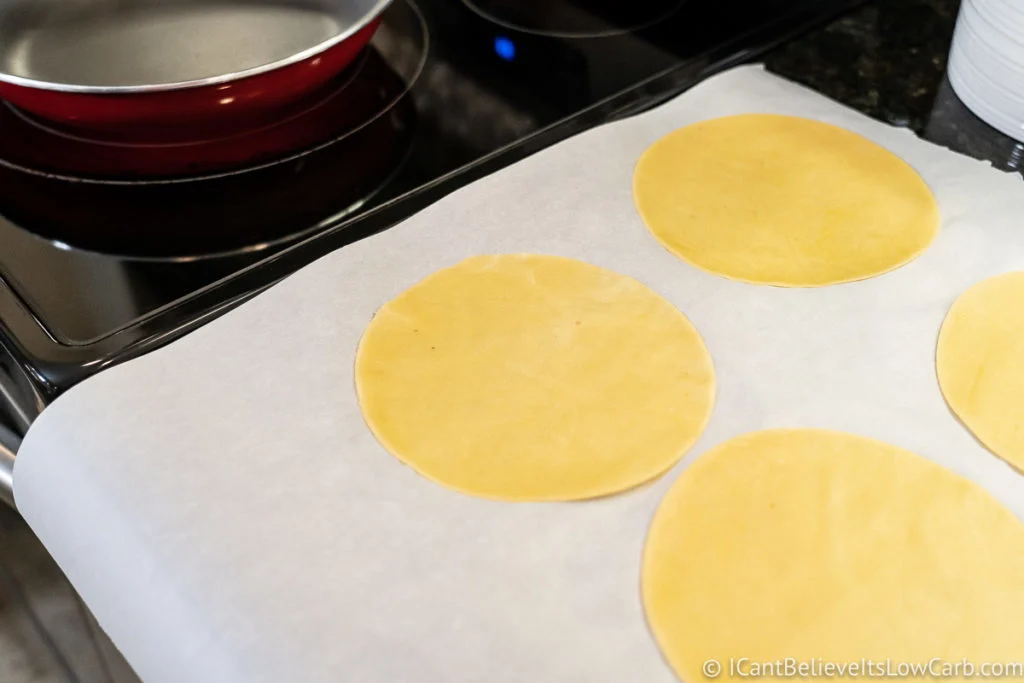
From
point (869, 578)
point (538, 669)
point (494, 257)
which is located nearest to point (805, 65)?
point (494, 257)

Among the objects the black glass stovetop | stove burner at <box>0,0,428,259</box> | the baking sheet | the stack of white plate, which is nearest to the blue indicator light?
the black glass stovetop

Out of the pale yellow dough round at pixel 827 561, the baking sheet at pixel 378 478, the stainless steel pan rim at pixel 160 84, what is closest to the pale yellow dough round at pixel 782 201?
the baking sheet at pixel 378 478

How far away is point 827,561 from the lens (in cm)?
52

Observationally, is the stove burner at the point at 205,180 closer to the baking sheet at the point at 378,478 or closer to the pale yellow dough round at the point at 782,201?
the baking sheet at the point at 378,478

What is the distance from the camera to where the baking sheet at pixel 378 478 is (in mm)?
485

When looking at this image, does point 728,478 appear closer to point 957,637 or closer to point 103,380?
point 957,637

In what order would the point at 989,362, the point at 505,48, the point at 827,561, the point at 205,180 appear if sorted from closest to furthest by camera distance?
the point at 827,561
the point at 989,362
the point at 205,180
the point at 505,48

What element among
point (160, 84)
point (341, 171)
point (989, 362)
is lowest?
point (989, 362)

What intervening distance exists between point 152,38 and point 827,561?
28.5 inches

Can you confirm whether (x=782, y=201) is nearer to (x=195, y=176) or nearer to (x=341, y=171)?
(x=341, y=171)

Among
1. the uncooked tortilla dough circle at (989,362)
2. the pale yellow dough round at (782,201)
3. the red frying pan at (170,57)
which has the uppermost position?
the red frying pan at (170,57)

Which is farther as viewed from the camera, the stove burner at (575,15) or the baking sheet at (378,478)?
the stove burner at (575,15)

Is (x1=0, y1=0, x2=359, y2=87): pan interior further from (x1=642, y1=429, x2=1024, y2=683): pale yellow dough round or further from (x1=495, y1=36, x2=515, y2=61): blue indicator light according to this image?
(x1=642, y1=429, x2=1024, y2=683): pale yellow dough round

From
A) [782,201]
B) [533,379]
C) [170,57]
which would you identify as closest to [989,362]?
[782,201]
